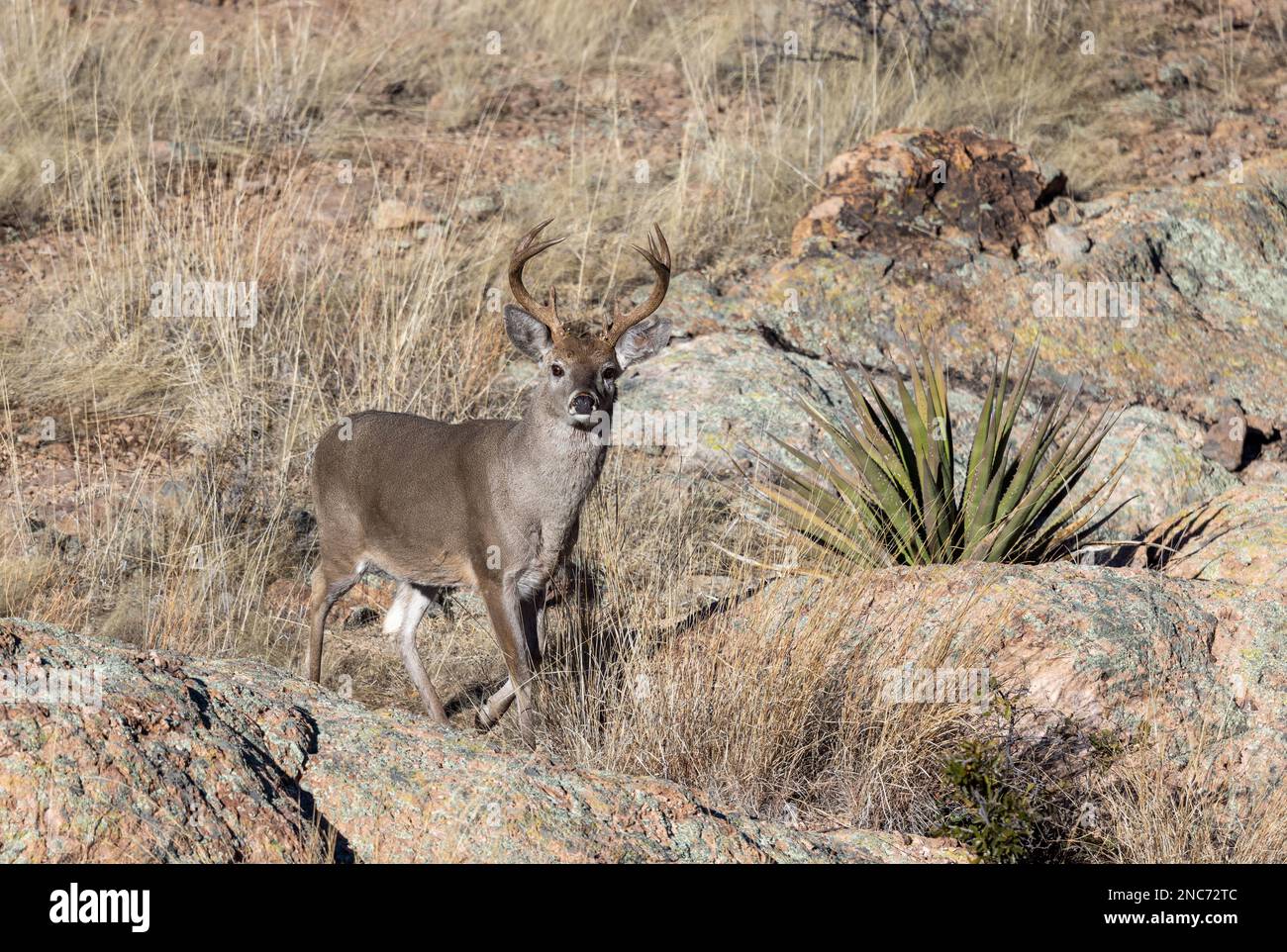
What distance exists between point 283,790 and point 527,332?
3.10 m

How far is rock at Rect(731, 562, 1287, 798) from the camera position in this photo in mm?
6000

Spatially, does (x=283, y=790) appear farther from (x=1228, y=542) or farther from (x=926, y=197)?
(x=926, y=197)

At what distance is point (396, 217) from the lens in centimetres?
1108

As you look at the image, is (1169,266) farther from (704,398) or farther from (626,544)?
(626,544)

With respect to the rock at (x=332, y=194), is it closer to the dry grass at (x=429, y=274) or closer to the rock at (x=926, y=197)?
the dry grass at (x=429, y=274)

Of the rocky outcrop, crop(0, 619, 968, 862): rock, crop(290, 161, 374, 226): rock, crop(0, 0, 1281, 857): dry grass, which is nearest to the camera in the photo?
crop(0, 619, 968, 862): rock

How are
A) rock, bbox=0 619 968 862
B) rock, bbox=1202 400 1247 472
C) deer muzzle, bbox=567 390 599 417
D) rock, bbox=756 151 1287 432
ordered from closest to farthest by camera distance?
1. rock, bbox=0 619 968 862
2. deer muzzle, bbox=567 390 599 417
3. rock, bbox=1202 400 1247 472
4. rock, bbox=756 151 1287 432

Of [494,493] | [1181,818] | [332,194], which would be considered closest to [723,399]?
[494,493]

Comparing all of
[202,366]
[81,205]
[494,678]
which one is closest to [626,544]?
[494,678]

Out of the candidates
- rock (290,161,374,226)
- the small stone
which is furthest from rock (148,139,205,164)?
the small stone

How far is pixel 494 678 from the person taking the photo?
7.30 metres

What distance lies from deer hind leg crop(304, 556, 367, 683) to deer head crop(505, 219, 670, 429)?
138 centimetres

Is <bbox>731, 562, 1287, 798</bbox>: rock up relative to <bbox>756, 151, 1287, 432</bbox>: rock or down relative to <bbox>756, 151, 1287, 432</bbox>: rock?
down

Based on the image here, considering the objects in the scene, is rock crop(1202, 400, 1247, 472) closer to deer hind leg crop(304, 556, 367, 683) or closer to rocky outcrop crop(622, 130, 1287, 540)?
rocky outcrop crop(622, 130, 1287, 540)
